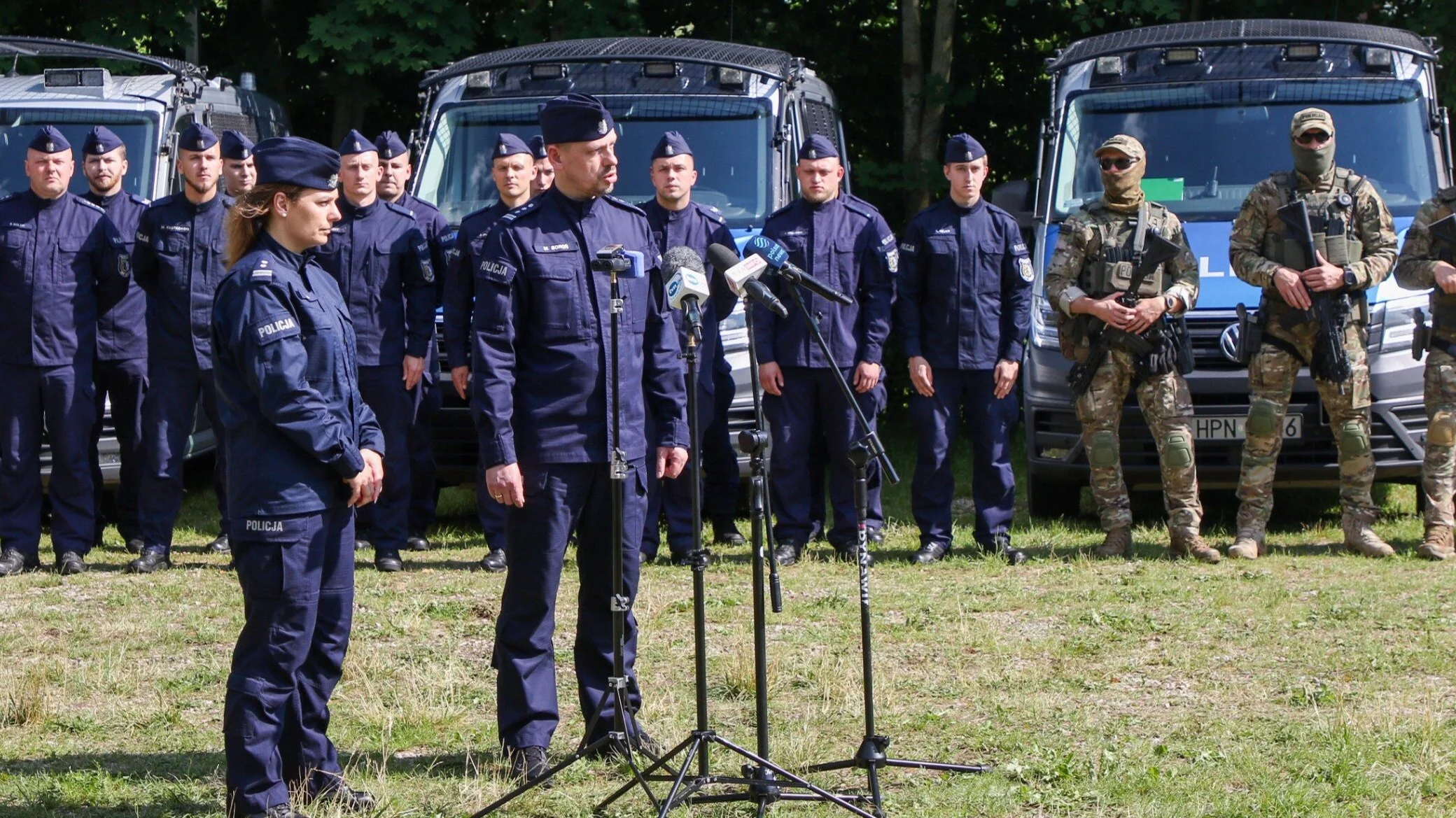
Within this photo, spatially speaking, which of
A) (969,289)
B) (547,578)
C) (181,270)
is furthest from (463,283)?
(969,289)

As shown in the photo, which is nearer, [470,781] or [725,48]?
[470,781]

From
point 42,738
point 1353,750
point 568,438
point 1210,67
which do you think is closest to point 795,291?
point 568,438

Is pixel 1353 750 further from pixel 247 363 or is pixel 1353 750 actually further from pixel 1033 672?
pixel 247 363

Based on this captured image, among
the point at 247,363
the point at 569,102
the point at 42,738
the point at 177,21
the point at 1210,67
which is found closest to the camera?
the point at 247,363

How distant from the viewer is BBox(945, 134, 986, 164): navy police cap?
8844 mm

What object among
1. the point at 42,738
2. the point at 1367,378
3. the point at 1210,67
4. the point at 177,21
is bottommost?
the point at 42,738

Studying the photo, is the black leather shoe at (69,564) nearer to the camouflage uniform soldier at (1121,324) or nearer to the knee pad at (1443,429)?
the camouflage uniform soldier at (1121,324)

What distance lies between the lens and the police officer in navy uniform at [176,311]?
28.9 ft

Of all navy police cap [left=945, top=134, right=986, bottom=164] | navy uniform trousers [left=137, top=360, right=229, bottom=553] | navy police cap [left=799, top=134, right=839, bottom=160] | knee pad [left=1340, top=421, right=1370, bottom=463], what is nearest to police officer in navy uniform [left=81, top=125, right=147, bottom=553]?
navy uniform trousers [left=137, top=360, right=229, bottom=553]

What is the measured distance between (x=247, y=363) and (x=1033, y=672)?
10.6ft

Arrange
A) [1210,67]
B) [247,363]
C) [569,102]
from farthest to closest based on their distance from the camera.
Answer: [1210,67], [569,102], [247,363]

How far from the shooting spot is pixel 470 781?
519 centimetres

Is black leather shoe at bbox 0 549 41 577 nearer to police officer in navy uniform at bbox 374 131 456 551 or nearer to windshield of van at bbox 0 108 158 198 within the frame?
police officer in navy uniform at bbox 374 131 456 551

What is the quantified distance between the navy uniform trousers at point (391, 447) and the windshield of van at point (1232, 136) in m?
3.75
